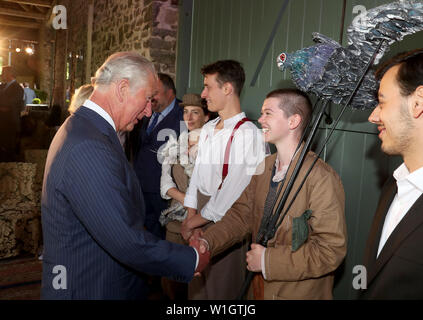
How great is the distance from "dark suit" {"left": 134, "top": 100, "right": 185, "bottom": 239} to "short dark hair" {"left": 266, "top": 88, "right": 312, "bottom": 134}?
5.48 feet

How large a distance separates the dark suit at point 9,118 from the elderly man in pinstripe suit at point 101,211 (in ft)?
22.8

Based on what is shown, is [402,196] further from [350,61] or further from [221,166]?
[221,166]

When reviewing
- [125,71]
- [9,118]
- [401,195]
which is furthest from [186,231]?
[9,118]

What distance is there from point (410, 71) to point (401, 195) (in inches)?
18.7

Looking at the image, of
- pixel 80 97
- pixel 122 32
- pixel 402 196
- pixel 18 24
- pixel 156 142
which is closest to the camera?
pixel 402 196

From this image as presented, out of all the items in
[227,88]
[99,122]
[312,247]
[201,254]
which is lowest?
[201,254]

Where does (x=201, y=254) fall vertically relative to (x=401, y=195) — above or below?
below

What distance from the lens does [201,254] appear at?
A: 202 centimetres

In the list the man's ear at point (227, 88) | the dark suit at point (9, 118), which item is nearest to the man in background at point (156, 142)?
the man's ear at point (227, 88)

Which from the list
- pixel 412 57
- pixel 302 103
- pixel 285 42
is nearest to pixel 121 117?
pixel 302 103

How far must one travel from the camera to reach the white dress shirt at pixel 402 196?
137 cm

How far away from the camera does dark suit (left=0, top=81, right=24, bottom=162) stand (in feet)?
25.7

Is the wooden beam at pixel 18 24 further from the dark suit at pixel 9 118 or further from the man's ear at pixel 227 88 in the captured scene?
the man's ear at pixel 227 88

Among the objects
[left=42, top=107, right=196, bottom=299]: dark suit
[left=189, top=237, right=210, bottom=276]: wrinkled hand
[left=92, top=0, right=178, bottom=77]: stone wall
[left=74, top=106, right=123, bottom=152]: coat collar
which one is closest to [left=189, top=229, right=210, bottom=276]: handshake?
[left=189, top=237, right=210, bottom=276]: wrinkled hand
